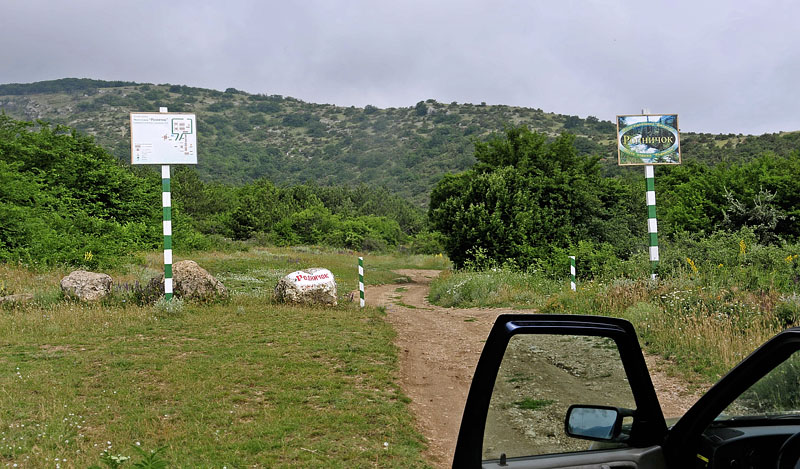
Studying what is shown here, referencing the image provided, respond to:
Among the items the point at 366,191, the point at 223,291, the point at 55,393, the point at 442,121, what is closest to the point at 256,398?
the point at 55,393

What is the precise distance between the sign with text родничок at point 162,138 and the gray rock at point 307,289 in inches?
147

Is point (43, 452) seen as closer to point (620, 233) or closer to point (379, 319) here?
point (379, 319)

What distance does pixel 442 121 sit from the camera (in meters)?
147

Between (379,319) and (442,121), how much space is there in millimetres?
137118

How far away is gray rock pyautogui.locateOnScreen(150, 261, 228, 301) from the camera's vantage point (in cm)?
1455

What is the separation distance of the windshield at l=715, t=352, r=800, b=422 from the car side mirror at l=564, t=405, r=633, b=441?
14.4 inches

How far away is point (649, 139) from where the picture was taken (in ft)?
52.2

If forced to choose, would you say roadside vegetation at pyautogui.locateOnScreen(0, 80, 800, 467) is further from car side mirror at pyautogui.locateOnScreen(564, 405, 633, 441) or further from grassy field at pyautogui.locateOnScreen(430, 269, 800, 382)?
car side mirror at pyautogui.locateOnScreen(564, 405, 633, 441)

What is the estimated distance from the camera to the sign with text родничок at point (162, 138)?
1382 cm

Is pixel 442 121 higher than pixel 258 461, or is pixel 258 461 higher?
pixel 442 121

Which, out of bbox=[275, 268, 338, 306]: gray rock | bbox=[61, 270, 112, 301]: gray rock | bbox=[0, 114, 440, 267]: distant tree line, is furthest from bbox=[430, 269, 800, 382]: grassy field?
bbox=[0, 114, 440, 267]: distant tree line

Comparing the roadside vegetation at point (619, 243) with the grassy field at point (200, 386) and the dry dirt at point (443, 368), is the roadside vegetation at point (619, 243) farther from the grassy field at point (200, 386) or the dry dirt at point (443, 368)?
the grassy field at point (200, 386)

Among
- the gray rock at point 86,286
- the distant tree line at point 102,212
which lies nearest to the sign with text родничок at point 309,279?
the gray rock at point 86,286

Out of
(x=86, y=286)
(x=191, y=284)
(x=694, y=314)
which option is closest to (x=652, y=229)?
(x=694, y=314)
